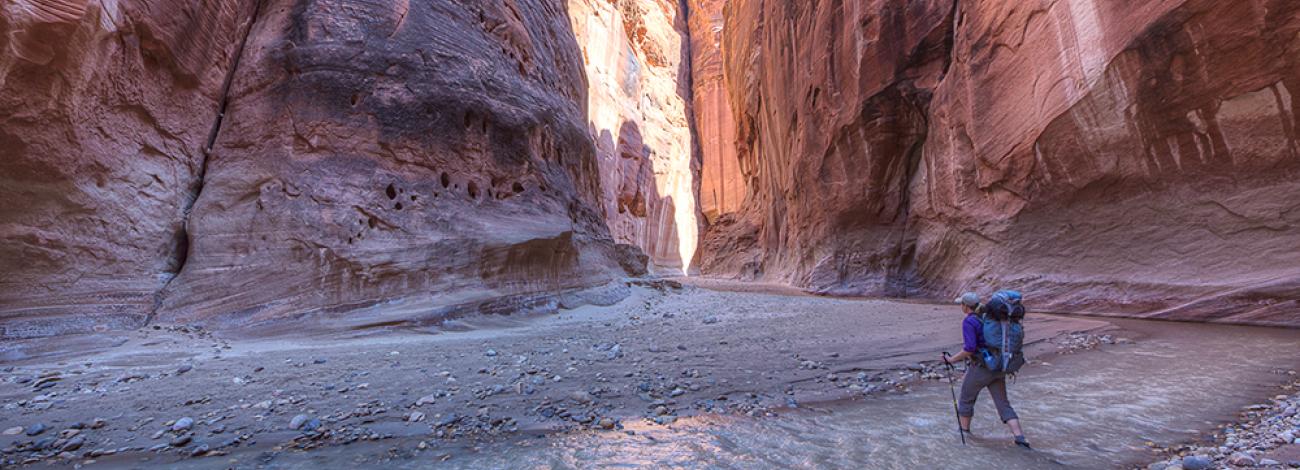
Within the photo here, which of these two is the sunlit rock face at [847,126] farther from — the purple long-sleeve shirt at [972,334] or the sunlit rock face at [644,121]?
the purple long-sleeve shirt at [972,334]

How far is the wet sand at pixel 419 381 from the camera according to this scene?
346cm

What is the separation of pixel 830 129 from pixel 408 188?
13.9 m

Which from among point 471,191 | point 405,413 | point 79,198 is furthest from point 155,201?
point 405,413

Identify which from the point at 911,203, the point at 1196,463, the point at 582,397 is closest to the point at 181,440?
the point at 582,397

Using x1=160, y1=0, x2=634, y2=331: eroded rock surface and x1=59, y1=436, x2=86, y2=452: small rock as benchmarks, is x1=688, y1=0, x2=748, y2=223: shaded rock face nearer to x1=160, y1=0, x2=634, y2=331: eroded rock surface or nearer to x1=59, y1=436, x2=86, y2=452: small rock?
x1=160, y1=0, x2=634, y2=331: eroded rock surface

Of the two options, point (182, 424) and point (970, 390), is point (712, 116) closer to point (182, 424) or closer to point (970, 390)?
point (970, 390)

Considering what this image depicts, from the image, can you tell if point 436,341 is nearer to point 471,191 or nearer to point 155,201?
point 471,191

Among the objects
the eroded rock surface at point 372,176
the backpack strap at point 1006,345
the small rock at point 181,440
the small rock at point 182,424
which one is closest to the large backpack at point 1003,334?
the backpack strap at point 1006,345

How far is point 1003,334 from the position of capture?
329cm

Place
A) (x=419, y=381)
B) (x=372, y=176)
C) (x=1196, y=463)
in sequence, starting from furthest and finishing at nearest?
(x=372, y=176), (x=419, y=381), (x=1196, y=463)

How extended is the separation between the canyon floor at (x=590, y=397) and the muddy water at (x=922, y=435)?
0.02m

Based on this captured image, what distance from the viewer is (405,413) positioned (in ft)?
12.5

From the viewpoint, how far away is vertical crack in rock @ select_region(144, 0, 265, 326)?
22.9 feet

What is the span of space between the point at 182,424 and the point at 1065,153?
44.2 ft
